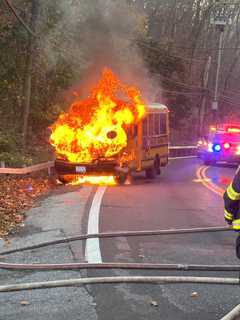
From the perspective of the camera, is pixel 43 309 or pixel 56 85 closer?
pixel 43 309

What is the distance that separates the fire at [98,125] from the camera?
15102 millimetres

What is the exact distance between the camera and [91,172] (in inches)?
584

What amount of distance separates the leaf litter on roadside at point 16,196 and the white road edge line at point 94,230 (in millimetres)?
1219

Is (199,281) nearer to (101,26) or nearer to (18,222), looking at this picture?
(18,222)

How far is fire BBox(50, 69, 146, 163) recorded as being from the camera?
15.1 metres

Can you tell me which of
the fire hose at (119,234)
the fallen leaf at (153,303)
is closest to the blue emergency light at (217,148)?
the fire hose at (119,234)

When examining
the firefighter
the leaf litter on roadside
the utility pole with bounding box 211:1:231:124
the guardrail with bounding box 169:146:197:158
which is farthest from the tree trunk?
the utility pole with bounding box 211:1:231:124

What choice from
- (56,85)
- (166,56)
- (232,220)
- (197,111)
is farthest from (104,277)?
(197,111)

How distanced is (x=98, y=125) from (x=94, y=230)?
7279 millimetres

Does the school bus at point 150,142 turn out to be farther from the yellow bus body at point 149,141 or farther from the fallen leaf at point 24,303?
the fallen leaf at point 24,303

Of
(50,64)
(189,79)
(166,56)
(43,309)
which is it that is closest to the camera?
(43,309)

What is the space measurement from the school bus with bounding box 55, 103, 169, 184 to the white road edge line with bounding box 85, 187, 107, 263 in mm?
2021

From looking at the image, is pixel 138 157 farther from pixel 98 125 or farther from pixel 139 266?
pixel 139 266

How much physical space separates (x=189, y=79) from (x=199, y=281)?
1638 inches
